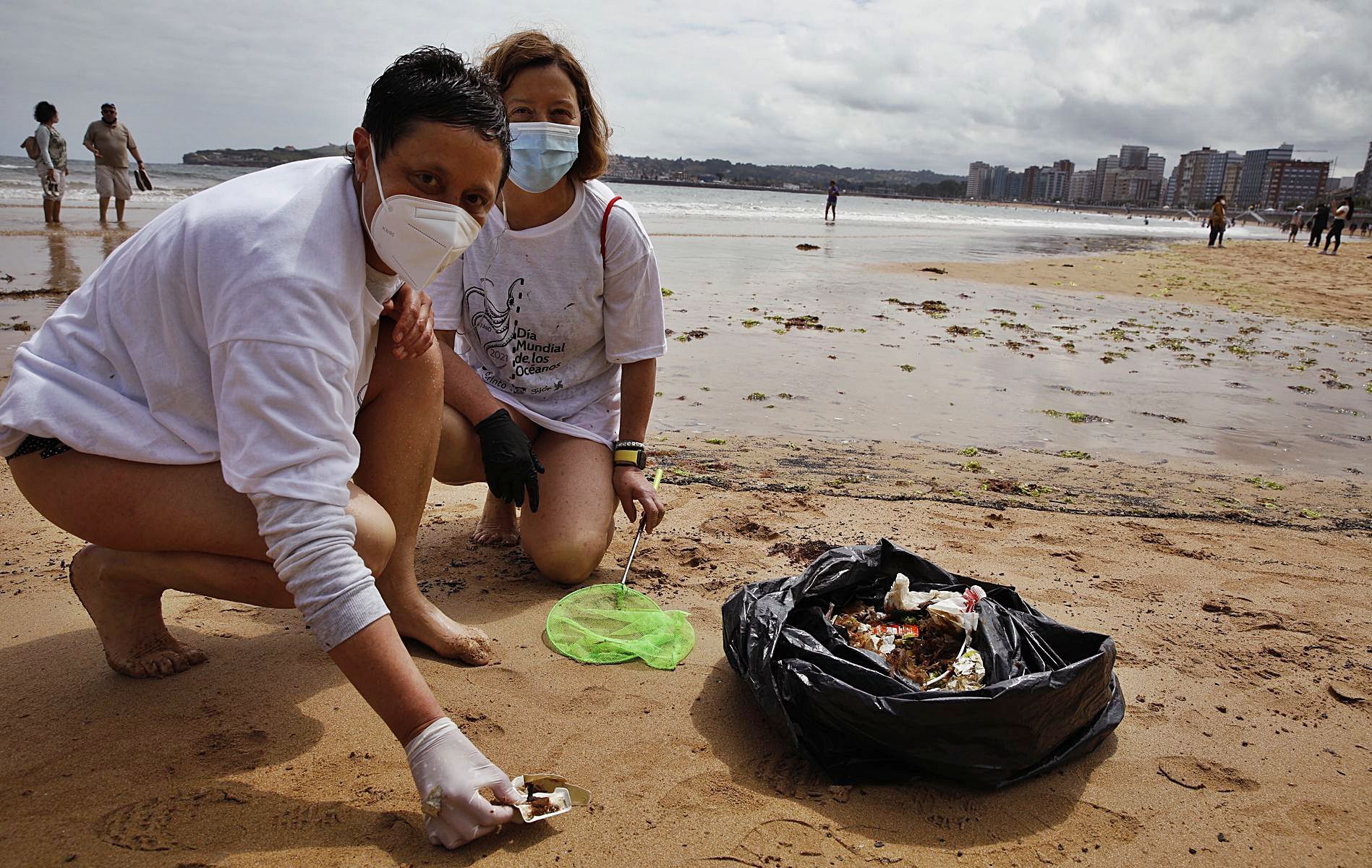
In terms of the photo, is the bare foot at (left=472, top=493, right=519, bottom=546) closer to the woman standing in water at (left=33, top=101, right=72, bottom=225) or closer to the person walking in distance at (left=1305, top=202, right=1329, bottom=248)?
the woman standing in water at (left=33, top=101, right=72, bottom=225)

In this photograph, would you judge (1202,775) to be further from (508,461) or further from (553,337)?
(553,337)

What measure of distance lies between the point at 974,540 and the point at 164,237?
265cm

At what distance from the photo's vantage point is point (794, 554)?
→ 117 inches

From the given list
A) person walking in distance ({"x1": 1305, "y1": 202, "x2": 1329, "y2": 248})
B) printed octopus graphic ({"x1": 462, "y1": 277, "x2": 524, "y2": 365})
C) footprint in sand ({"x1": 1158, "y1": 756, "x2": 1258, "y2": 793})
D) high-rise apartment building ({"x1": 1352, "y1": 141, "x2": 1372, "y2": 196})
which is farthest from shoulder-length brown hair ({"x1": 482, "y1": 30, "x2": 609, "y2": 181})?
high-rise apartment building ({"x1": 1352, "y1": 141, "x2": 1372, "y2": 196})

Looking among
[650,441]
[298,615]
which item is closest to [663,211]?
[650,441]

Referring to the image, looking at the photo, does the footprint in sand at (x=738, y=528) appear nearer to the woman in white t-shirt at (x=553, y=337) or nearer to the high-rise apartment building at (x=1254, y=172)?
the woman in white t-shirt at (x=553, y=337)

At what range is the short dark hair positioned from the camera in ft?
5.25

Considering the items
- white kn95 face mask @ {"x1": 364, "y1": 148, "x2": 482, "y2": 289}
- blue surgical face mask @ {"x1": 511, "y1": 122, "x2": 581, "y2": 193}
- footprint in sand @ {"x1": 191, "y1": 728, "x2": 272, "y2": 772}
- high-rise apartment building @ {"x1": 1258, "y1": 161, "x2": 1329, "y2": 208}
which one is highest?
high-rise apartment building @ {"x1": 1258, "y1": 161, "x2": 1329, "y2": 208}

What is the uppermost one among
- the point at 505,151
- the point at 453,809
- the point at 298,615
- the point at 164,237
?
the point at 505,151

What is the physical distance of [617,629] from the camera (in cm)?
247

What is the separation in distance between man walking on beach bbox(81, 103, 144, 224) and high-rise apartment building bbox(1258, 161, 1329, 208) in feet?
520

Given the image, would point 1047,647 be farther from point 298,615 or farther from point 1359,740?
point 298,615

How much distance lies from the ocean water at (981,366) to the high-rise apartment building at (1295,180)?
154 meters

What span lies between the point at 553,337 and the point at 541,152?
Answer: 64cm
